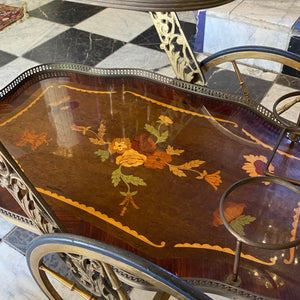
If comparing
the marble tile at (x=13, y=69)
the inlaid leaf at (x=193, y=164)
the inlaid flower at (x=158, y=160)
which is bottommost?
the marble tile at (x=13, y=69)

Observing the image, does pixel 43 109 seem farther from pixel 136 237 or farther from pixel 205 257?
pixel 205 257

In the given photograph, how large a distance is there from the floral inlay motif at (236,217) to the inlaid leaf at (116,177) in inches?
9.7

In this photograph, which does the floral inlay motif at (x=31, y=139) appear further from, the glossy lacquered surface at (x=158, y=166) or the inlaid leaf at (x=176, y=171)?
the inlaid leaf at (x=176, y=171)

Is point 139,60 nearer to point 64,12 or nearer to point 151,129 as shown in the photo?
point 64,12

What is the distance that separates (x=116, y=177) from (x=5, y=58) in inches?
51.8

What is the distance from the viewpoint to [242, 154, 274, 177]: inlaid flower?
93 centimetres

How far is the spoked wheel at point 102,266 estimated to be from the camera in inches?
20.3

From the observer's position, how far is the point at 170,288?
1.69 feet

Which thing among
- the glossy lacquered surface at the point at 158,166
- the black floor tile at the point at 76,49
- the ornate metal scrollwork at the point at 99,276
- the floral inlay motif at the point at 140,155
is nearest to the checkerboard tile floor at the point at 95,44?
the black floor tile at the point at 76,49

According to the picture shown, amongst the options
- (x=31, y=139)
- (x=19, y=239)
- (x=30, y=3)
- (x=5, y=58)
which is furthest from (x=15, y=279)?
(x=30, y=3)

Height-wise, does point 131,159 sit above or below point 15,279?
above

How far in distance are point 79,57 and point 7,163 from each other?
4.53 feet

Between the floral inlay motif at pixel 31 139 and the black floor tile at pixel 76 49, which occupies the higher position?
the floral inlay motif at pixel 31 139

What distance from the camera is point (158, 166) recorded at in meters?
0.97
